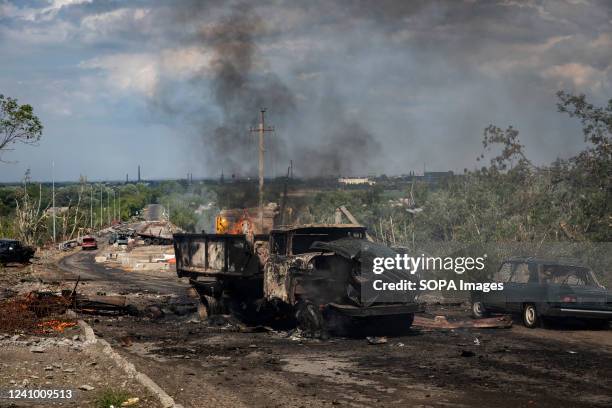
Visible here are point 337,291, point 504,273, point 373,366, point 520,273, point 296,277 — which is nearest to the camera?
point 373,366

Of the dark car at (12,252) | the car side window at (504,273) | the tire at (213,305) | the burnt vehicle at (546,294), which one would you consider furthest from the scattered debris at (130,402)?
the dark car at (12,252)

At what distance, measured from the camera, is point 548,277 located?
16.2 m

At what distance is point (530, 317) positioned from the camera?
1617 cm

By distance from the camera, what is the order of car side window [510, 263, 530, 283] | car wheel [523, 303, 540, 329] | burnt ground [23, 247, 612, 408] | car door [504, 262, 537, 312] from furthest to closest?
car side window [510, 263, 530, 283] < car door [504, 262, 537, 312] < car wheel [523, 303, 540, 329] < burnt ground [23, 247, 612, 408]

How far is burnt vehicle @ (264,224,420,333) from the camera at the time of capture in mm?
14734

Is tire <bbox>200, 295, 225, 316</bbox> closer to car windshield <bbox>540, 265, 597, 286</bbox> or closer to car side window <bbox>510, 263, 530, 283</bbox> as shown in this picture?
car side window <bbox>510, 263, 530, 283</bbox>

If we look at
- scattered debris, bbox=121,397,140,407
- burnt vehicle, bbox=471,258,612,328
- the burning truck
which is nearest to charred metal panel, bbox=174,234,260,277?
the burning truck

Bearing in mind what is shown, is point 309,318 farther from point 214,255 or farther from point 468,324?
point 214,255

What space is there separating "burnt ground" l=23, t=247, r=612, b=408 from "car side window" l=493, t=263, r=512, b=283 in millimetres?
1807

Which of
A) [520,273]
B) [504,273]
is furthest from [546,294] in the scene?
[504,273]

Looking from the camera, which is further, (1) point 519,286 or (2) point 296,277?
(1) point 519,286

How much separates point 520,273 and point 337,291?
185 inches

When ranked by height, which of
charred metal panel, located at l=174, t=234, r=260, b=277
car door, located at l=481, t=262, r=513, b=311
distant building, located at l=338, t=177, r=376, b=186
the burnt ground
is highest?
distant building, located at l=338, t=177, r=376, b=186

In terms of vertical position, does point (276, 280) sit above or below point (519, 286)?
above
